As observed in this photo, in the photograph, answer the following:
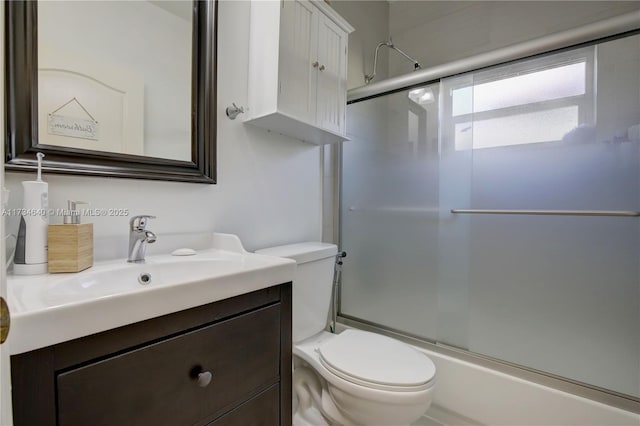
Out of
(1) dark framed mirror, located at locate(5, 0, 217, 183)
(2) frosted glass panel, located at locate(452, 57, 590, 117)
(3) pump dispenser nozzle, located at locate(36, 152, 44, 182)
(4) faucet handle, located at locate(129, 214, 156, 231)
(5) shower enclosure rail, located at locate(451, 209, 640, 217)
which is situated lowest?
(4) faucet handle, located at locate(129, 214, 156, 231)

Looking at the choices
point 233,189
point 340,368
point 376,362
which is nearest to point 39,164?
point 233,189

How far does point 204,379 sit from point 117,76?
2.92ft

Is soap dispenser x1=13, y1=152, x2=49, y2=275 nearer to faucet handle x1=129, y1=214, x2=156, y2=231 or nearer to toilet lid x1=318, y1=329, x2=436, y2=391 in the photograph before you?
faucet handle x1=129, y1=214, x2=156, y2=231

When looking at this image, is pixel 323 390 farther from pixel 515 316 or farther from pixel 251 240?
pixel 515 316

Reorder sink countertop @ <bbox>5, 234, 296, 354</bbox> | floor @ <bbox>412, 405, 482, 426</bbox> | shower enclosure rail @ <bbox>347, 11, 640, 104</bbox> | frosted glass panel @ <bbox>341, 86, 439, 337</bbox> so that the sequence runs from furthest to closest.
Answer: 1. frosted glass panel @ <bbox>341, 86, 439, 337</bbox>
2. floor @ <bbox>412, 405, 482, 426</bbox>
3. shower enclosure rail @ <bbox>347, 11, 640, 104</bbox>
4. sink countertop @ <bbox>5, 234, 296, 354</bbox>

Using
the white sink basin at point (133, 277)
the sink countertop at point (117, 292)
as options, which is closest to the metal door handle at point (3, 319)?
the sink countertop at point (117, 292)

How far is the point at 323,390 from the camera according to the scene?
3.98 feet

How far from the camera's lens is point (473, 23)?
6.48 ft

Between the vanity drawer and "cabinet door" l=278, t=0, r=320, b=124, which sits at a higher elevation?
"cabinet door" l=278, t=0, r=320, b=124

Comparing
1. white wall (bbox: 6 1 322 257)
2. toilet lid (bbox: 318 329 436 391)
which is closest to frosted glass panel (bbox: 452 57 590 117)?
white wall (bbox: 6 1 322 257)

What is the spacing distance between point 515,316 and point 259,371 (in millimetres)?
1339

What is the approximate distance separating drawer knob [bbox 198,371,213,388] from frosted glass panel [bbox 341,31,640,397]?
125cm

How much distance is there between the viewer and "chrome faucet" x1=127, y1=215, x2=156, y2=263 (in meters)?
0.87

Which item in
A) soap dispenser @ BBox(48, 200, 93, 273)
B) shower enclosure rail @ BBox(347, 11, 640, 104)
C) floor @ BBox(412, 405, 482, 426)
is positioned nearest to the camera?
soap dispenser @ BBox(48, 200, 93, 273)
